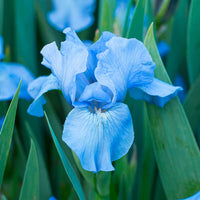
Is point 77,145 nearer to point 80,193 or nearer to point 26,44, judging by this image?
point 80,193

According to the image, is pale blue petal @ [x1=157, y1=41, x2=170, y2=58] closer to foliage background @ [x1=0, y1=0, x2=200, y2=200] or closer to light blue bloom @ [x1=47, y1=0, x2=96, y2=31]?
foliage background @ [x1=0, y1=0, x2=200, y2=200]

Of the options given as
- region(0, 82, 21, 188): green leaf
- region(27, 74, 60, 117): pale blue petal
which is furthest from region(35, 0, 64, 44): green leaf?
region(0, 82, 21, 188): green leaf

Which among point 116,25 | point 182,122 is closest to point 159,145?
point 182,122

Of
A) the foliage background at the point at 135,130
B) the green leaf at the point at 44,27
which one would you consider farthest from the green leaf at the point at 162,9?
Answer: the green leaf at the point at 44,27

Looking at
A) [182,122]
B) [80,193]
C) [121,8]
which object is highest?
[121,8]

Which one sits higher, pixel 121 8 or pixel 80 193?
pixel 121 8

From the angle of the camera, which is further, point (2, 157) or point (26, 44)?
point (26, 44)

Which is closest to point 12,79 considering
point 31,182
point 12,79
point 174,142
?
point 12,79
